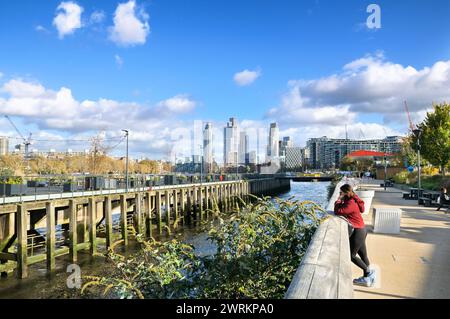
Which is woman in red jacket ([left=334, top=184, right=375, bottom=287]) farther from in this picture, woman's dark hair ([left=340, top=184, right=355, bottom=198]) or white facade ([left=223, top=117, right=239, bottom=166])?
white facade ([left=223, top=117, right=239, bottom=166])

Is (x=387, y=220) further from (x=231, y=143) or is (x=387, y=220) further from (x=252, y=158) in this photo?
(x=252, y=158)

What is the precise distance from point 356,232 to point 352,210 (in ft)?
1.28

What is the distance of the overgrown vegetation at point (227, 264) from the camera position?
3992 millimetres

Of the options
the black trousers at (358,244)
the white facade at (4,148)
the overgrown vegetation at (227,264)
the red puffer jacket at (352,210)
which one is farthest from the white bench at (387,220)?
the white facade at (4,148)

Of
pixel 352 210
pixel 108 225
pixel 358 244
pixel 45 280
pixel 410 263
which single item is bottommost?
pixel 45 280

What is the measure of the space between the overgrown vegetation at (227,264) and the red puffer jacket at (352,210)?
91 cm

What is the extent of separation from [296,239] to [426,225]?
29.3ft

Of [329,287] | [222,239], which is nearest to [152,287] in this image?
[222,239]

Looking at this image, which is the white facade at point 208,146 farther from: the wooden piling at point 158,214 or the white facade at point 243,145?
the wooden piling at point 158,214

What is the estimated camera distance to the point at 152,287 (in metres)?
4.02

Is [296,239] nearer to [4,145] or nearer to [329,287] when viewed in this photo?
[329,287]

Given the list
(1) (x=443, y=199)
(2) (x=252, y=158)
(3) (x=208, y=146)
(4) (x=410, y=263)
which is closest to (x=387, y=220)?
(4) (x=410, y=263)

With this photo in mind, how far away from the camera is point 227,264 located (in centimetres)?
445
